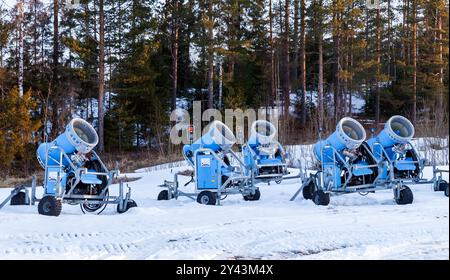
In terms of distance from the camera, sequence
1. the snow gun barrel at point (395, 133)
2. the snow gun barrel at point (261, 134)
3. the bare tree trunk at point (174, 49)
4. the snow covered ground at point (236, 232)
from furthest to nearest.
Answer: the bare tree trunk at point (174, 49) → the snow gun barrel at point (261, 134) → the snow gun barrel at point (395, 133) → the snow covered ground at point (236, 232)

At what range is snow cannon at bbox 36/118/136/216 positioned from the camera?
31.8 feet

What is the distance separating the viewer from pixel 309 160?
21.6 m

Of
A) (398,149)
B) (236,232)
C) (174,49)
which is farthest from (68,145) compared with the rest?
(174,49)

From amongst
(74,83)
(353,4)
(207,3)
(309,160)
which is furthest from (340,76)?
(74,83)

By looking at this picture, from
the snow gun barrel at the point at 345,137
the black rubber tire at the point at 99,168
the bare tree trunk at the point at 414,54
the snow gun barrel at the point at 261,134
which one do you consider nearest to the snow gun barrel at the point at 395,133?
the snow gun barrel at the point at 345,137

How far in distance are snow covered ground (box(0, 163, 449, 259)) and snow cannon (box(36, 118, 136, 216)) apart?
306mm

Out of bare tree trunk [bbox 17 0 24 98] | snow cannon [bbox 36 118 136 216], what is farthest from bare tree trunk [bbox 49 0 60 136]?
snow cannon [bbox 36 118 136 216]

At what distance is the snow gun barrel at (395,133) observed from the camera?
39.4ft

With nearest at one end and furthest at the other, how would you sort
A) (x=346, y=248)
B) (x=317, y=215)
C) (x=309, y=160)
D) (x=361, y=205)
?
(x=346, y=248) → (x=317, y=215) → (x=361, y=205) → (x=309, y=160)

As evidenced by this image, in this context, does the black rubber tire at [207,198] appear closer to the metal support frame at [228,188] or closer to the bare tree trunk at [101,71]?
the metal support frame at [228,188]

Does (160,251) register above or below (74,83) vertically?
below

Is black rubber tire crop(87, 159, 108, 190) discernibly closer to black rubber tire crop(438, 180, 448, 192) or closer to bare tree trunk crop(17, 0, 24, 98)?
black rubber tire crop(438, 180, 448, 192)

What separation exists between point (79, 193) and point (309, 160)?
42.6 feet

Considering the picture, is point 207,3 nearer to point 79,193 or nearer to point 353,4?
point 353,4
